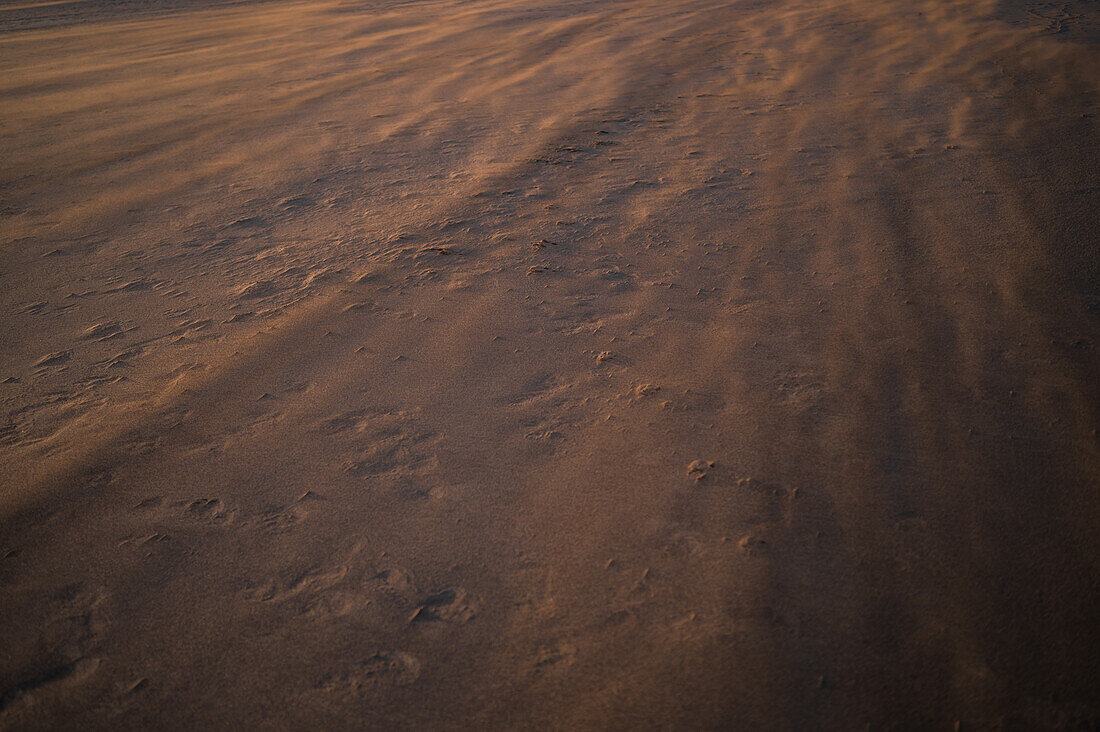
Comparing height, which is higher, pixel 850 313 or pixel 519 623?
pixel 850 313

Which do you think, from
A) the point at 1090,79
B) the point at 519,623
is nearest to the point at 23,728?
the point at 519,623

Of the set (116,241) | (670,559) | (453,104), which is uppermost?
(453,104)

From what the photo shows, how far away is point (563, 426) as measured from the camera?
1822 millimetres

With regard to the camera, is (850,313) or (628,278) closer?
(850,313)

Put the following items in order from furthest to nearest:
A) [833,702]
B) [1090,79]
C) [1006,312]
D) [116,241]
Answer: [1090,79] → [116,241] → [1006,312] → [833,702]

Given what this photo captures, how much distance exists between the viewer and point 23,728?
1.20m

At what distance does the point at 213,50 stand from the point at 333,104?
2.92 meters

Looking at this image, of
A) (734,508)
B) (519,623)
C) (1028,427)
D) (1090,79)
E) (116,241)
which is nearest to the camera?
(519,623)

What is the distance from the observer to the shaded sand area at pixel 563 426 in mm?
1268

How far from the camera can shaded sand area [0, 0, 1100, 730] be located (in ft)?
4.16

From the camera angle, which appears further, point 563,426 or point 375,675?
point 563,426

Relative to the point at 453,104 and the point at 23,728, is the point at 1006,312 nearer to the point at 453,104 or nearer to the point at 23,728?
the point at 23,728

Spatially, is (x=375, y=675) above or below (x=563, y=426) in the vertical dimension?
below

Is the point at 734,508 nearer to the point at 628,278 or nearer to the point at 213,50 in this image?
the point at 628,278
